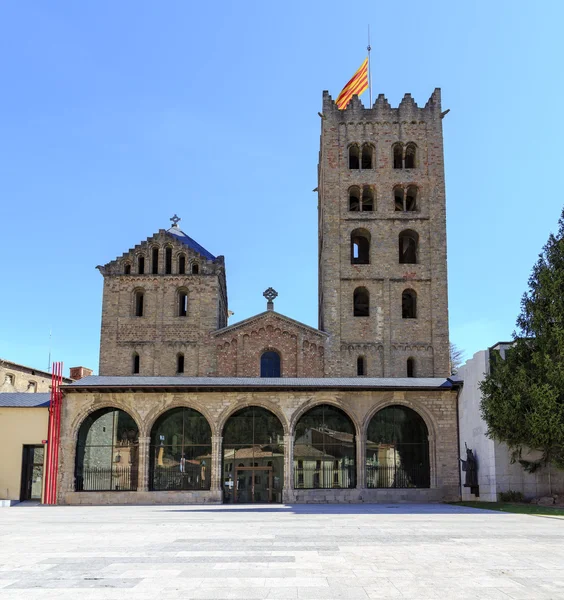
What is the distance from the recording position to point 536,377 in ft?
89.3

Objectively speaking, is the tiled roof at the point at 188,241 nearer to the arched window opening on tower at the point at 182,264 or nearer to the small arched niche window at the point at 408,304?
the arched window opening on tower at the point at 182,264

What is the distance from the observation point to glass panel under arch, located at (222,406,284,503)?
1309 inches

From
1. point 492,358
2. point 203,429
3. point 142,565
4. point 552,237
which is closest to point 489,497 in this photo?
point 492,358

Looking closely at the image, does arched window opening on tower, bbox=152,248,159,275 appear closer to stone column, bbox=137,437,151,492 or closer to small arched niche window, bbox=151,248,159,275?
small arched niche window, bbox=151,248,159,275

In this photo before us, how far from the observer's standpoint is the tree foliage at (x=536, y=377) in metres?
26.2

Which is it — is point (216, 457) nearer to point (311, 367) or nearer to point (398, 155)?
point (311, 367)

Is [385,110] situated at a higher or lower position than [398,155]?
higher

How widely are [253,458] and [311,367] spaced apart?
1054 centimetres

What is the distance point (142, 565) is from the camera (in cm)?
1109

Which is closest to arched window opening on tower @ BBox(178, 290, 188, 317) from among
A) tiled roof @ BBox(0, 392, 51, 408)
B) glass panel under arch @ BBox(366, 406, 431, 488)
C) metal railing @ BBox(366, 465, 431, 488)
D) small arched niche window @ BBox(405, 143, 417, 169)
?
tiled roof @ BBox(0, 392, 51, 408)

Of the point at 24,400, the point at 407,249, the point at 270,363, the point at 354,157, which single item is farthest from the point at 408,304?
the point at 24,400

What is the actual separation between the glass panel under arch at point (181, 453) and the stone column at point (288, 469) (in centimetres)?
348

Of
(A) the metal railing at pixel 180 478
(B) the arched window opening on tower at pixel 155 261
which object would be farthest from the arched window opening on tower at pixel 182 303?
(A) the metal railing at pixel 180 478

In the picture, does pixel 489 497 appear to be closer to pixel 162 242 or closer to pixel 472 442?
pixel 472 442
